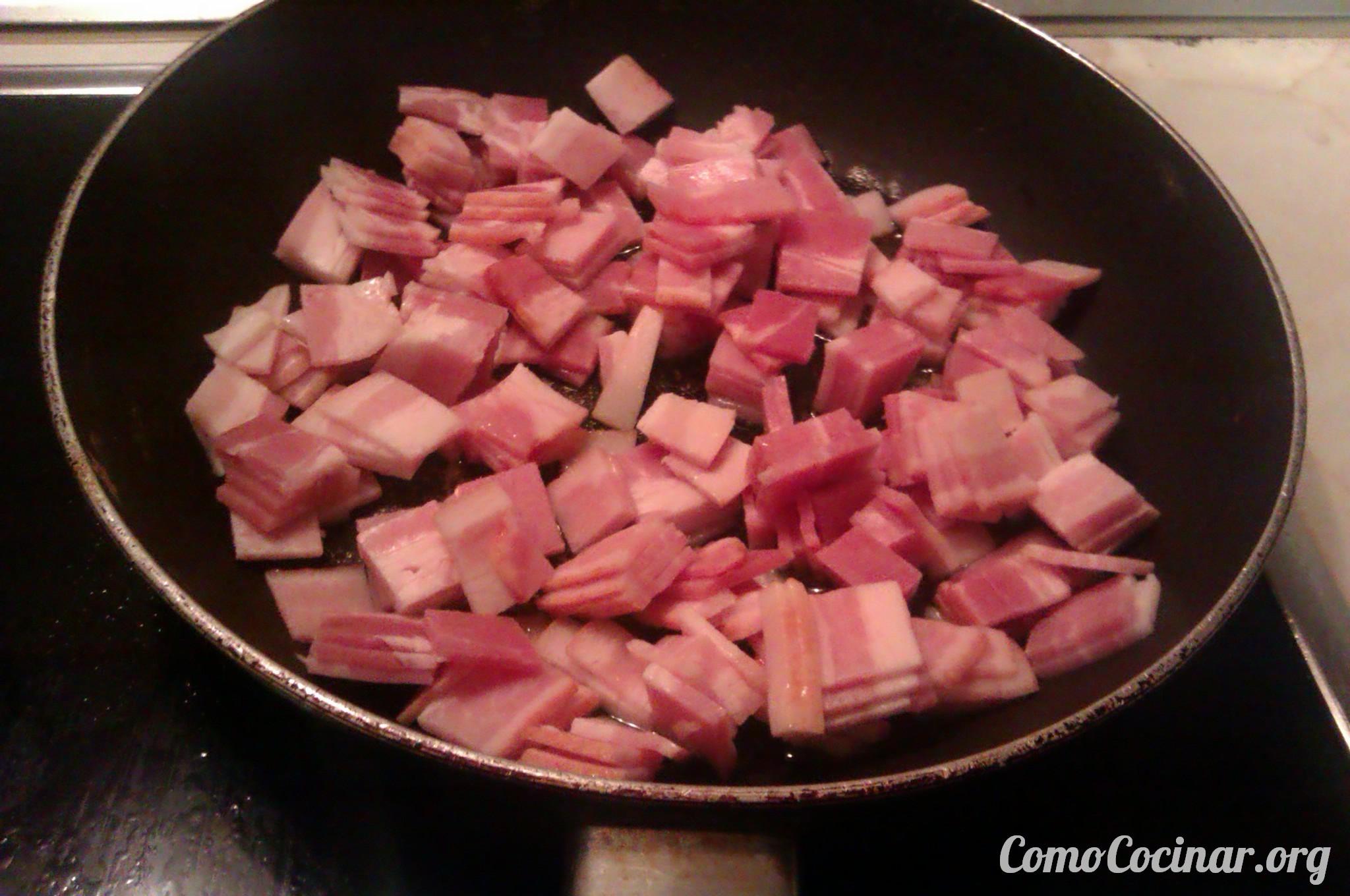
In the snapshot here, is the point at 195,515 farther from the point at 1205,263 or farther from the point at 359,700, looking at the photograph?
the point at 1205,263

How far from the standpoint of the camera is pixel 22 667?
105 cm

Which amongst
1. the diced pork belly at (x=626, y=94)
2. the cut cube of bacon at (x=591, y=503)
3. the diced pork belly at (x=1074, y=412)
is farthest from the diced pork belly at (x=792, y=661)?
the diced pork belly at (x=626, y=94)

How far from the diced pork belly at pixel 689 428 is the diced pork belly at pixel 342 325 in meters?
0.39

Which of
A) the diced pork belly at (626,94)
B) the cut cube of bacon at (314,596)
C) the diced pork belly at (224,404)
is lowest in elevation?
the cut cube of bacon at (314,596)

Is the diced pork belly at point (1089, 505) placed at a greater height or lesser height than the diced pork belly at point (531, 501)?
greater

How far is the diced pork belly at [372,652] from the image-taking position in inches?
38.5

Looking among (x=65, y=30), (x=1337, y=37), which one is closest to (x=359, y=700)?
(x=65, y=30)

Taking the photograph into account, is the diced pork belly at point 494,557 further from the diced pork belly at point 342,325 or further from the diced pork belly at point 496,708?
the diced pork belly at point 342,325

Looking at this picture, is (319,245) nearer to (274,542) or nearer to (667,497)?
(274,542)

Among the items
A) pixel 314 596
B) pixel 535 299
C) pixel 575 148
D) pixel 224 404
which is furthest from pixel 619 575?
pixel 575 148

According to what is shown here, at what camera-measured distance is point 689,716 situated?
0.93 m

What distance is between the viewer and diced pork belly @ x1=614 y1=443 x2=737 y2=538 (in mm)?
1181

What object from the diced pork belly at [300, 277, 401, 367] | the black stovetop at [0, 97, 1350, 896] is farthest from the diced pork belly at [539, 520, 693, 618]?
the diced pork belly at [300, 277, 401, 367]

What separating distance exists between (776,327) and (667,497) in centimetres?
30
